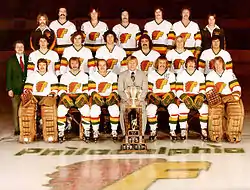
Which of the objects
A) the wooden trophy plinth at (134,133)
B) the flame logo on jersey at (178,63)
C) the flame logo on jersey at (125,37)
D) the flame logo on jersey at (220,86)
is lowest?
the wooden trophy plinth at (134,133)

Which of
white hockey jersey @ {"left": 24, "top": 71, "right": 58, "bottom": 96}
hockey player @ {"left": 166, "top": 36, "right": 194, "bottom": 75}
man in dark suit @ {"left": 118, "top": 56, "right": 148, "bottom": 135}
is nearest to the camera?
man in dark suit @ {"left": 118, "top": 56, "right": 148, "bottom": 135}

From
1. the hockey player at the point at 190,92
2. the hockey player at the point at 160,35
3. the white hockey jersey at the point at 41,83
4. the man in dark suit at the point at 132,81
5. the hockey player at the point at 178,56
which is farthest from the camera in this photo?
the hockey player at the point at 160,35

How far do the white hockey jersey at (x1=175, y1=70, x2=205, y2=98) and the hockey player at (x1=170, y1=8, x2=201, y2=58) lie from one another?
0.53 metres

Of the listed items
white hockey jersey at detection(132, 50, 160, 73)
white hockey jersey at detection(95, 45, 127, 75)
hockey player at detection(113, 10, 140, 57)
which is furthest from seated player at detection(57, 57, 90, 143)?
hockey player at detection(113, 10, 140, 57)

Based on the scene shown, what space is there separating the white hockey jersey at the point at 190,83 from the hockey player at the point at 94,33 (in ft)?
3.76

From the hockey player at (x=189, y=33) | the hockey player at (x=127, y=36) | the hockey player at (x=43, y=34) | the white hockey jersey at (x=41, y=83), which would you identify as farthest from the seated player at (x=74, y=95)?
the hockey player at (x=189, y=33)

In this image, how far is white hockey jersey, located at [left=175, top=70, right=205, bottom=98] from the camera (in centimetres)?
842

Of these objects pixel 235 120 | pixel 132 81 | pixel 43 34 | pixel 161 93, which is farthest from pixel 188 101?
pixel 43 34

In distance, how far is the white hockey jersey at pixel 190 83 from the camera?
27.6 ft

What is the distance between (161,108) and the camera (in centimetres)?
846

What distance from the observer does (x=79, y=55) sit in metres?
8.73

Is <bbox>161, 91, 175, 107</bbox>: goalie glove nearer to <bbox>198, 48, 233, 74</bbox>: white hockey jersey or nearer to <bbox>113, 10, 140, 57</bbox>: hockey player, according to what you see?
<bbox>198, 48, 233, 74</bbox>: white hockey jersey

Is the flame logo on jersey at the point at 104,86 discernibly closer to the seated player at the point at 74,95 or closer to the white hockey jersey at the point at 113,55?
the seated player at the point at 74,95

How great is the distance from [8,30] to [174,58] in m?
5.42
